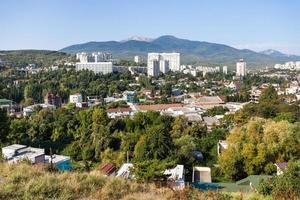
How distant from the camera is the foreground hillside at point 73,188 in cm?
273

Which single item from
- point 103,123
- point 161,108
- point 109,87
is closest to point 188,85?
point 109,87

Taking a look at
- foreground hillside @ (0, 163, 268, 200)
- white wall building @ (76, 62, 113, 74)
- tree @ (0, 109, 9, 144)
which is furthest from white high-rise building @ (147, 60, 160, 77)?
foreground hillside @ (0, 163, 268, 200)

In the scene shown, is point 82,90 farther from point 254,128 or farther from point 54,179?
point 54,179

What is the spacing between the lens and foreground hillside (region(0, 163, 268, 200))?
273cm

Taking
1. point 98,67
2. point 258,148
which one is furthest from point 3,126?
point 98,67

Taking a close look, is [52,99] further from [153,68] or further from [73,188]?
[73,188]

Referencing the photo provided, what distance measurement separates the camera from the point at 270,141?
35.3 feet

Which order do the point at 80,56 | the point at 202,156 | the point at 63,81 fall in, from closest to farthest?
the point at 202,156 < the point at 63,81 < the point at 80,56

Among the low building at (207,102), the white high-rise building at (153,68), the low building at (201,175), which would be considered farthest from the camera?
the white high-rise building at (153,68)

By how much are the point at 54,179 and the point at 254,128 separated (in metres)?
9.34

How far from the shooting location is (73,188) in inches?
114

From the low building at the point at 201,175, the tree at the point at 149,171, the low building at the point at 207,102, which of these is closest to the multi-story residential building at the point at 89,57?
the low building at the point at 207,102

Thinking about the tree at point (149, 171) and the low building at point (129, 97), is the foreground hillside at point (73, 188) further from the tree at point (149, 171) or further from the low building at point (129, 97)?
the low building at point (129, 97)

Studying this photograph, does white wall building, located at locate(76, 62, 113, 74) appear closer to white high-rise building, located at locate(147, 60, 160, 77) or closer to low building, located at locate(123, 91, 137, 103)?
white high-rise building, located at locate(147, 60, 160, 77)
